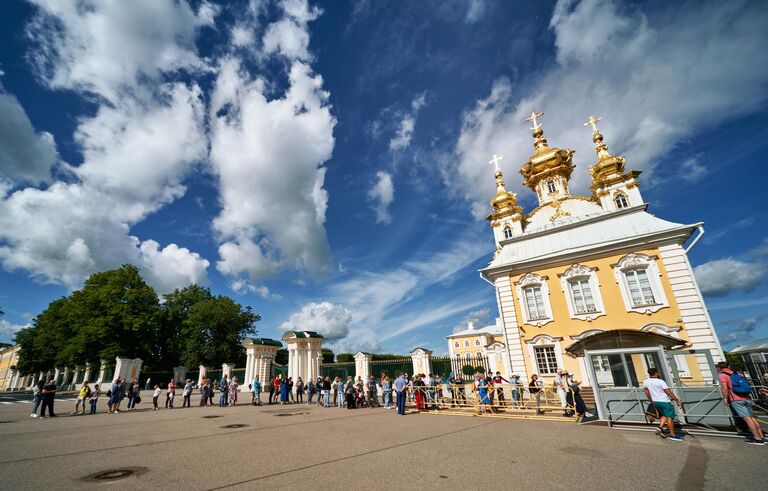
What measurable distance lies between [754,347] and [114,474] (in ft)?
86.0

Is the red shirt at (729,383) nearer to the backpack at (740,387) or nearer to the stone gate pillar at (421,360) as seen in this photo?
the backpack at (740,387)

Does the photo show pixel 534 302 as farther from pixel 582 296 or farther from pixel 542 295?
pixel 582 296

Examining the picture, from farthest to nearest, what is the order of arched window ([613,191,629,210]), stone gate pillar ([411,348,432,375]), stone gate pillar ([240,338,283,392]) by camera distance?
stone gate pillar ([240,338,283,392]), arched window ([613,191,629,210]), stone gate pillar ([411,348,432,375])

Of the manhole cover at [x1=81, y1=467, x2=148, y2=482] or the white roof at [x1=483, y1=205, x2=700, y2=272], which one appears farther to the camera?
the white roof at [x1=483, y1=205, x2=700, y2=272]

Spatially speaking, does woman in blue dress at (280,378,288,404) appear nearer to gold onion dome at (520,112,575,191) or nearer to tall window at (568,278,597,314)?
tall window at (568,278,597,314)

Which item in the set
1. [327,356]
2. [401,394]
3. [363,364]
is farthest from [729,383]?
[327,356]

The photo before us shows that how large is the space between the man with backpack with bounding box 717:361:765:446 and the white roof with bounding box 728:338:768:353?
13.1m

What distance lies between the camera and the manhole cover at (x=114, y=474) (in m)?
5.34

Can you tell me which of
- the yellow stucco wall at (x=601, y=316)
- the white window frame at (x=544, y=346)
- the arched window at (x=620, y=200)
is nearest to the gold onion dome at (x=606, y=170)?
the arched window at (x=620, y=200)

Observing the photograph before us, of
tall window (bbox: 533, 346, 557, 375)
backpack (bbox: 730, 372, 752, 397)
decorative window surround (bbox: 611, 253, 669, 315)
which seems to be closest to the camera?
backpack (bbox: 730, 372, 752, 397)

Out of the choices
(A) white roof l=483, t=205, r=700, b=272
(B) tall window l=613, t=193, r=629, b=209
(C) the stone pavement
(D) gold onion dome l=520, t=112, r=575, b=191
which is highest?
(D) gold onion dome l=520, t=112, r=575, b=191

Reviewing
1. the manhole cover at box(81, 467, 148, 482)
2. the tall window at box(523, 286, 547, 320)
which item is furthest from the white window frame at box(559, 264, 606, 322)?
the manhole cover at box(81, 467, 148, 482)

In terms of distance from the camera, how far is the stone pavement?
511 centimetres

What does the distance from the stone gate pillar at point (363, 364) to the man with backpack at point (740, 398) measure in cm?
1746
